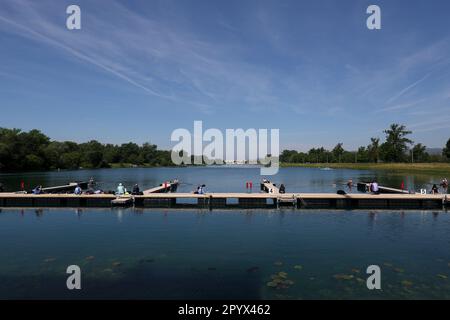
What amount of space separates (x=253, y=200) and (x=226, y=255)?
21535 millimetres

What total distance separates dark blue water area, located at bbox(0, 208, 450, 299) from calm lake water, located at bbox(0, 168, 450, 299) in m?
0.06

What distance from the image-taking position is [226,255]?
67.6 feet

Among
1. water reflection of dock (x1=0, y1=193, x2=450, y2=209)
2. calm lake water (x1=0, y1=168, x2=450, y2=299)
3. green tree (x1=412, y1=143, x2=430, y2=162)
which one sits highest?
green tree (x1=412, y1=143, x2=430, y2=162)

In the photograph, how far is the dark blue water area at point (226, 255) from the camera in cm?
1525

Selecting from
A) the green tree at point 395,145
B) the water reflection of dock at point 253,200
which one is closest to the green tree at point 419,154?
the green tree at point 395,145

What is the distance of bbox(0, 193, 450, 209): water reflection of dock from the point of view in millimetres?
39447

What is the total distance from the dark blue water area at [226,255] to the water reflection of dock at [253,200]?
510 cm

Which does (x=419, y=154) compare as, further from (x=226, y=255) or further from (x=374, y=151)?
(x=226, y=255)

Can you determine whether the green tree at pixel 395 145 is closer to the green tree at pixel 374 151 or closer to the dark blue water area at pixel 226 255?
the green tree at pixel 374 151

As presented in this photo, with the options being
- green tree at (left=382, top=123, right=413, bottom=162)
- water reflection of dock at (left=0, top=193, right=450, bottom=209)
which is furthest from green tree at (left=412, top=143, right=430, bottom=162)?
water reflection of dock at (left=0, top=193, right=450, bottom=209)

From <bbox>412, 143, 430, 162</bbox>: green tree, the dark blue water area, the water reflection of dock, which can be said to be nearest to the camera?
the dark blue water area

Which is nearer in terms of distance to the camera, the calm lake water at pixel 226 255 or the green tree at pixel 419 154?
the calm lake water at pixel 226 255

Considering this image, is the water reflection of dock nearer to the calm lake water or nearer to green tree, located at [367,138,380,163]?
the calm lake water
